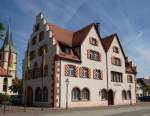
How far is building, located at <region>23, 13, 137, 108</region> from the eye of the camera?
1474 inches

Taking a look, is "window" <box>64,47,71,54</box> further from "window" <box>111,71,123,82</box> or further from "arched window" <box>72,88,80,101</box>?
"window" <box>111,71,123,82</box>

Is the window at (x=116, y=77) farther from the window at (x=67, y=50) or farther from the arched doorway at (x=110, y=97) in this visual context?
the window at (x=67, y=50)

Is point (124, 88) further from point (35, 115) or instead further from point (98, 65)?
point (35, 115)

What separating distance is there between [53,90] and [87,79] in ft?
23.3

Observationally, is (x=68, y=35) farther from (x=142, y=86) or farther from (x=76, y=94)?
(x=142, y=86)

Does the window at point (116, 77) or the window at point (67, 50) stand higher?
Result: the window at point (67, 50)

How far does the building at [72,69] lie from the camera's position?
123ft

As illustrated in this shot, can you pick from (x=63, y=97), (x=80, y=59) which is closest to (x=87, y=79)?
(x=80, y=59)

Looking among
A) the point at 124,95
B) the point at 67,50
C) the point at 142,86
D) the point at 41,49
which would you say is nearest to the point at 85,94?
the point at 67,50

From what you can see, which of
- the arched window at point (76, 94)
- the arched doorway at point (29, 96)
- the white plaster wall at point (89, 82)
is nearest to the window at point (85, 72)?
the white plaster wall at point (89, 82)

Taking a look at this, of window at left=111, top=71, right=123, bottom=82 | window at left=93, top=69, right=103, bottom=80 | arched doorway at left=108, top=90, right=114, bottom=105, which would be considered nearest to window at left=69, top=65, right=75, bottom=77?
window at left=93, top=69, right=103, bottom=80

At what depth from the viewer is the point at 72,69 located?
39.3 metres

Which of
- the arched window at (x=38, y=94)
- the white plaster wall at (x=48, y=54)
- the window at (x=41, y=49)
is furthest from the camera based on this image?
the window at (x=41, y=49)

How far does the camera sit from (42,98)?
39.2 meters
